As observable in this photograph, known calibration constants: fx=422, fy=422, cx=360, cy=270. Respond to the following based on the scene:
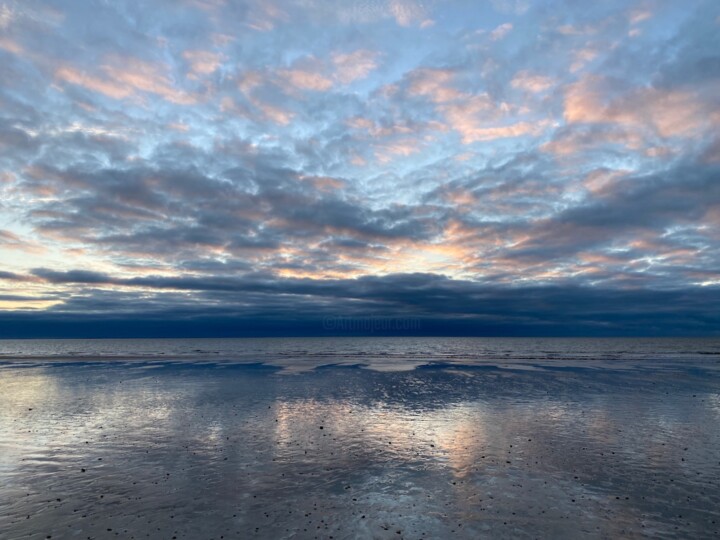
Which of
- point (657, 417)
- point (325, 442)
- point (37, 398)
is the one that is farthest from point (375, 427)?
point (37, 398)

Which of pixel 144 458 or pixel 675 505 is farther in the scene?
pixel 144 458

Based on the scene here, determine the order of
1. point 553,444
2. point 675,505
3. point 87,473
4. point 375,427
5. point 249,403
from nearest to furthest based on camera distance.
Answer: point 675,505 → point 87,473 → point 553,444 → point 375,427 → point 249,403

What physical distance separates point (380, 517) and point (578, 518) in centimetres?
564

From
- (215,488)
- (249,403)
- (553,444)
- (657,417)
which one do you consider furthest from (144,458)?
(657,417)

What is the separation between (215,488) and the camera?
47.0ft

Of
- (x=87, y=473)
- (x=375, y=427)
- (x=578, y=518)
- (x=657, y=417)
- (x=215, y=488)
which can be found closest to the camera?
(x=578, y=518)

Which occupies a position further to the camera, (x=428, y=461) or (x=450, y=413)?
(x=450, y=413)

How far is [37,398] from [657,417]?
44482mm

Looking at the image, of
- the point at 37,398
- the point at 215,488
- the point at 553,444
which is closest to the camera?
the point at 215,488

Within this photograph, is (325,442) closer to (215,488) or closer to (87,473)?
(215,488)

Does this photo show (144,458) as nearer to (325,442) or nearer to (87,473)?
(87,473)

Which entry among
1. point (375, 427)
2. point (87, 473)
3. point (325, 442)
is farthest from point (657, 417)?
point (87, 473)

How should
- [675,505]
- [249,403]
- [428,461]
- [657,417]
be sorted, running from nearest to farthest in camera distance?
1. [675,505]
2. [428,461]
3. [657,417]
4. [249,403]

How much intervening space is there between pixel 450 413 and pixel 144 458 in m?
17.3
